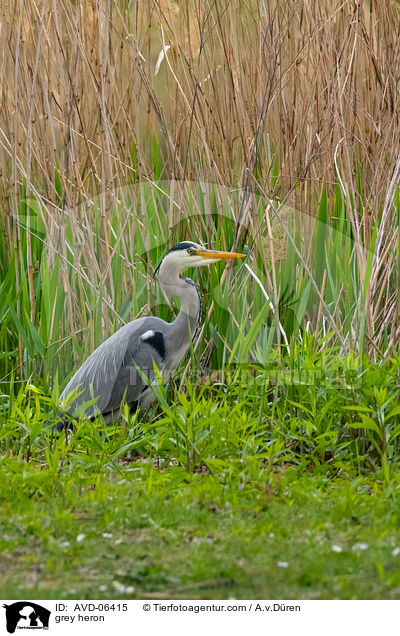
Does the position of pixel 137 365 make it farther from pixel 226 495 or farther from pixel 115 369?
pixel 226 495

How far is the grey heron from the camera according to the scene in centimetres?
367

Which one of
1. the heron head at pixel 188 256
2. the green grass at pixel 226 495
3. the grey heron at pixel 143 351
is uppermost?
the heron head at pixel 188 256

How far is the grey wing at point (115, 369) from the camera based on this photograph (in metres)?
3.72

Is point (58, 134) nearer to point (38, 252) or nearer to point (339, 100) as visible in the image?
point (38, 252)

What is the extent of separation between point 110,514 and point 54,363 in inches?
60.1

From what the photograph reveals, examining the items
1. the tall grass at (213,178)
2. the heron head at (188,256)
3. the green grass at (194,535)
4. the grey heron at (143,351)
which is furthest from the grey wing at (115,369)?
the green grass at (194,535)

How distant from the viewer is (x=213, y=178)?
414cm

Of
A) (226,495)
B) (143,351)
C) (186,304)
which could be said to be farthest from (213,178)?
(226,495)

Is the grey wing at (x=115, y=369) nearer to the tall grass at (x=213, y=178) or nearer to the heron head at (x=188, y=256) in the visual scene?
the tall grass at (x=213, y=178)

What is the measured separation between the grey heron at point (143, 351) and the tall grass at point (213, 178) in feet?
0.80

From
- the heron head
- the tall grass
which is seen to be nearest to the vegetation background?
the tall grass

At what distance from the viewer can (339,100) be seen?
12.7 feet

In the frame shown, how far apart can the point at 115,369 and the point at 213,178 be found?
1196mm

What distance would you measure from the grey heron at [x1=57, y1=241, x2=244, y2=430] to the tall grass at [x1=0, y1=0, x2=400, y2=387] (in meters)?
0.24
